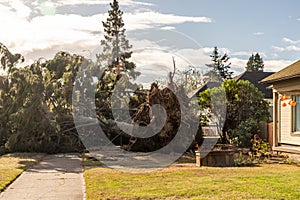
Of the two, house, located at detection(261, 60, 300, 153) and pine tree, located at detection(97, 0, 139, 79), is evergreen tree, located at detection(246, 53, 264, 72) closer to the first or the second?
pine tree, located at detection(97, 0, 139, 79)

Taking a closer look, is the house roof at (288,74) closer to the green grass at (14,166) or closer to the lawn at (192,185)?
the lawn at (192,185)

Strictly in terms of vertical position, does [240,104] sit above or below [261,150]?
above

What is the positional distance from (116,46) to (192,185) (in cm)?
2073

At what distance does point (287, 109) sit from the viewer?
16516 mm

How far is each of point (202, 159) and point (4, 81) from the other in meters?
10.3

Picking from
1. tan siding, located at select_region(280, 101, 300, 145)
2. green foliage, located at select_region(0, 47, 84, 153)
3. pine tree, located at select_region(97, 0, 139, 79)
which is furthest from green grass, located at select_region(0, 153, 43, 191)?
tan siding, located at select_region(280, 101, 300, 145)

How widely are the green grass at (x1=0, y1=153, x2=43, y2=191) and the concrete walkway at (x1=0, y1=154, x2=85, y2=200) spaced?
18cm

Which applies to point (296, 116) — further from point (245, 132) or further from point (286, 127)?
point (245, 132)

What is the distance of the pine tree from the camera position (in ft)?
73.9

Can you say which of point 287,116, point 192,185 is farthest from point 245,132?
point 192,185

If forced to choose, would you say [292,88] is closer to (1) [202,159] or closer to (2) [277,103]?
(2) [277,103]

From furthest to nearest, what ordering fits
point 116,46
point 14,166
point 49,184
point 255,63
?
point 255,63 → point 116,46 → point 14,166 → point 49,184

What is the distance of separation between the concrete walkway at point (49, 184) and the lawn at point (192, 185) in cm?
32

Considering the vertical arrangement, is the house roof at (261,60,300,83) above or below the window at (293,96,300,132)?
above
